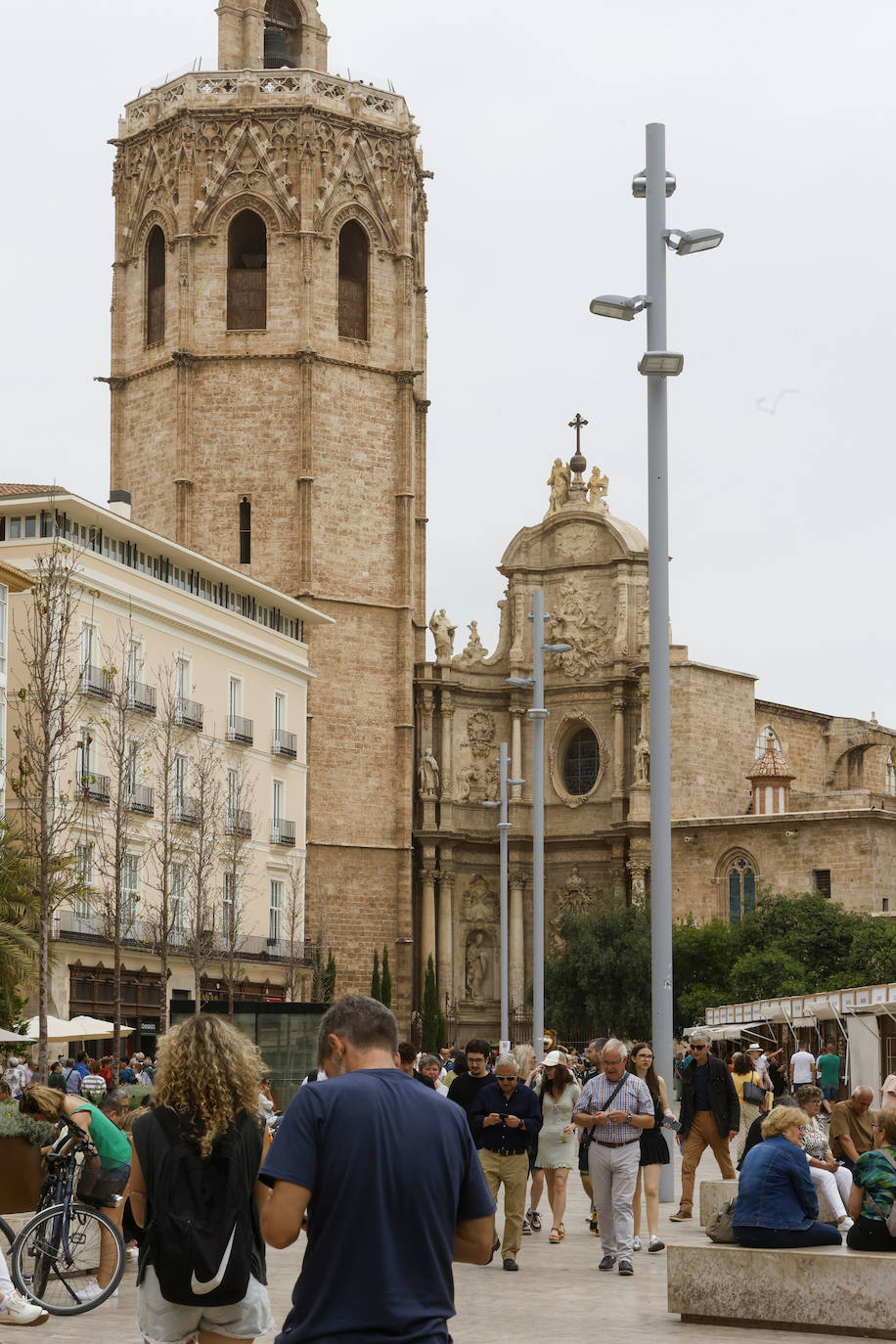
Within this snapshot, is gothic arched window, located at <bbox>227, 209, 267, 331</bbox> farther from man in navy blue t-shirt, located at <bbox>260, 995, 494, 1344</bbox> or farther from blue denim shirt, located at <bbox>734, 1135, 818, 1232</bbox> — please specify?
man in navy blue t-shirt, located at <bbox>260, 995, 494, 1344</bbox>

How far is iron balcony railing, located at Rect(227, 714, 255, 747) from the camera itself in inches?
2106

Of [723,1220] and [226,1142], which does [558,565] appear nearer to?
[723,1220]

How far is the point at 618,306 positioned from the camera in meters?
20.2

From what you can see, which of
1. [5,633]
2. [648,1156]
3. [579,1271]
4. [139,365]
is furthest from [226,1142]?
[139,365]

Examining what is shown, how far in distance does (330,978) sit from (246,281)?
20.8m

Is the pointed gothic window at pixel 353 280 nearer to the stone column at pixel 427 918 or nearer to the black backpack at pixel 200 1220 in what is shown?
the stone column at pixel 427 918

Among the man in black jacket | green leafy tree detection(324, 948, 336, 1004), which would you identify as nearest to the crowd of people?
the man in black jacket

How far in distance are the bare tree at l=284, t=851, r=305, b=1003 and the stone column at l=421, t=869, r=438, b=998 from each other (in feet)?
21.6

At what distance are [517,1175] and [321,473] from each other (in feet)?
159

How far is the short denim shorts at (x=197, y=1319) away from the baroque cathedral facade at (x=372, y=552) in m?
53.9

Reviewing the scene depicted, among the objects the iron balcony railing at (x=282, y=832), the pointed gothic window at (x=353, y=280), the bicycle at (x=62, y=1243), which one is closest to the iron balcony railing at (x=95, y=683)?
the iron balcony railing at (x=282, y=832)

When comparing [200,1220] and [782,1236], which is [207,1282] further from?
[782,1236]

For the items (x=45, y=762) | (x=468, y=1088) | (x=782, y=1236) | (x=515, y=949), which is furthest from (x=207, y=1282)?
(x=515, y=949)

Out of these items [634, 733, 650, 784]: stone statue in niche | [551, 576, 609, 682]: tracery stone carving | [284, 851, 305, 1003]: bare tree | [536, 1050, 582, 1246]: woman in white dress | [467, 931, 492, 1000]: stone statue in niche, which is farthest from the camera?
[551, 576, 609, 682]: tracery stone carving
